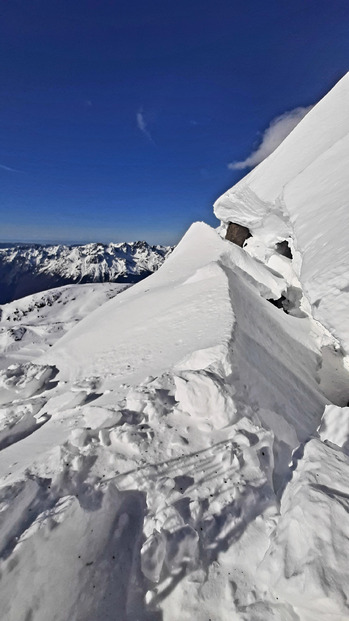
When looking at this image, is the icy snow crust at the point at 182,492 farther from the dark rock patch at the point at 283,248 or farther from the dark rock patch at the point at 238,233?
the dark rock patch at the point at 238,233

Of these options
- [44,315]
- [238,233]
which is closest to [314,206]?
[238,233]

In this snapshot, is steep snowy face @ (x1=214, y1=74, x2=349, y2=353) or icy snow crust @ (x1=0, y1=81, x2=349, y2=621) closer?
icy snow crust @ (x1=0, y1=81, x2=349, y2=621)

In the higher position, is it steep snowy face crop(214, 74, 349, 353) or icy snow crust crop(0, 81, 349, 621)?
steep snowy face crop(214, 74, 349, 353)

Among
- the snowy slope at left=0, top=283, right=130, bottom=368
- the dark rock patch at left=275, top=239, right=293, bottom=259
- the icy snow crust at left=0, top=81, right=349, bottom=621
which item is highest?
the dark rock patch at left=275, top=239, right=293, bottom=259

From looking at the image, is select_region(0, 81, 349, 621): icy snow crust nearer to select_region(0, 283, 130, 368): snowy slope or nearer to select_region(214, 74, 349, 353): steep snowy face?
select_region(214, 74, 349, 353): steep snowy face

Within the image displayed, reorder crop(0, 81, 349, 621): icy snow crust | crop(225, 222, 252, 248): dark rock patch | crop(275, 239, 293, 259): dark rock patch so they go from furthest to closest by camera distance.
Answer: crop(225, 222, 252, 248): dark rock patch
crop(275, 239, 293, 259): dark rock patch
crop(0, 81, 349, 621): icy snow crust

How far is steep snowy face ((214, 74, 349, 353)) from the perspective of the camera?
729 centimetres

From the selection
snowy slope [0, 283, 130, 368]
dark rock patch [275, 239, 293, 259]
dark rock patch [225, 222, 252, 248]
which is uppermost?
dark rock patch [225, 222, 252, 248]

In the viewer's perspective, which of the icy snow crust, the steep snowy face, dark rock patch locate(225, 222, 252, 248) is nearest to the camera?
the icy snow crust

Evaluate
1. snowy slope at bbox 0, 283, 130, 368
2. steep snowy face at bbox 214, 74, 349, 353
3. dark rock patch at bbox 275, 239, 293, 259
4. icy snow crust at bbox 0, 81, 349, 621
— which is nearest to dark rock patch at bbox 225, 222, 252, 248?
steep snowy face at bbox 214, 74, 349, 353

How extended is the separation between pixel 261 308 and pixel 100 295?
71.8 m

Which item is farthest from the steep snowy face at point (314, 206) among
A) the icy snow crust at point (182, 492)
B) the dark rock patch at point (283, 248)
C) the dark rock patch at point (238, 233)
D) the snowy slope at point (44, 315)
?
the snowy slope at point (44, 315)

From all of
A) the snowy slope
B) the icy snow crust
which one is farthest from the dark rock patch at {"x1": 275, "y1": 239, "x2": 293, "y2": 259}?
the snowy slope

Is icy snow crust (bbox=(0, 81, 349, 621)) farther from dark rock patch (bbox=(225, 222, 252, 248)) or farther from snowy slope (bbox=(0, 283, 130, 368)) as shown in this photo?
snowy slope (bbox=(0, 283, 130, 368))
